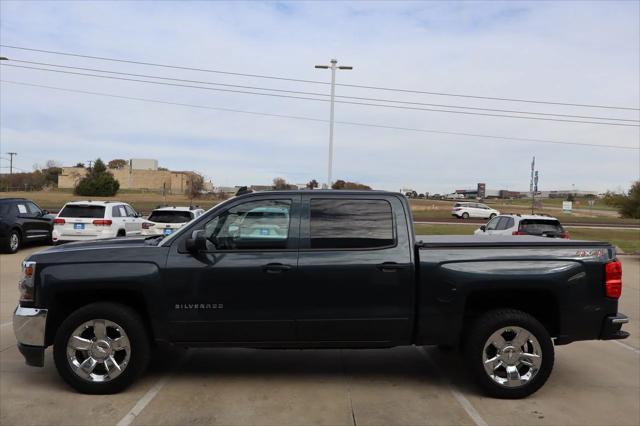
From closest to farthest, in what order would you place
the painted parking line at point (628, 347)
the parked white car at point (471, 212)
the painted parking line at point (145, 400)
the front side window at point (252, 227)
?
the painted parking line at point (145, 400)
the front side window at point (252, 227)
the painted parking line at point (628, 347)
the parked white car at point (471, 212)

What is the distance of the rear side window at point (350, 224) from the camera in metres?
4.77

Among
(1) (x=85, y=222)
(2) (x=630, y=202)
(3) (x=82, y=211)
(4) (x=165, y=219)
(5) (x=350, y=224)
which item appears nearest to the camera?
(5) (x=350, y=224)

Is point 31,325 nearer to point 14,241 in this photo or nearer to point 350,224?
point 350,224

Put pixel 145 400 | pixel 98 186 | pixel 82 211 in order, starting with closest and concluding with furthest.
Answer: pixel 145 400
pixel 82 211
pixel 98 186

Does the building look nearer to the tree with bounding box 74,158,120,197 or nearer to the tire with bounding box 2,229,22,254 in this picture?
the tree with bounding box 74,158,120,197

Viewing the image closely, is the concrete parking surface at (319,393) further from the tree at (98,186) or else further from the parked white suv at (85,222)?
the tree at (98,186)

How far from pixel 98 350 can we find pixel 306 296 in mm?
1919

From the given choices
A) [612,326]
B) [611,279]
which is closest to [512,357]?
A: [612,326]

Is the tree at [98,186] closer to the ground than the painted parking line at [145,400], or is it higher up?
higher up

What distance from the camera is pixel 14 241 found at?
51.3ft

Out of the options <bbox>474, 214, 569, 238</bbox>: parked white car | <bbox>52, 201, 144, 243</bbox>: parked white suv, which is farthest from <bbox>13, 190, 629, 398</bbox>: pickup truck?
<bbox>52, 201, 144, 243</bbox>: parked white suv

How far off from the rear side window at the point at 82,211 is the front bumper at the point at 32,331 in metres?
11.7

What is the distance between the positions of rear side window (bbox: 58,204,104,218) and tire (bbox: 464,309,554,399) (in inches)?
535

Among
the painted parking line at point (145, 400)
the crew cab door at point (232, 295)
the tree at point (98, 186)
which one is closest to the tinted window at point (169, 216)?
the painted parking line at point (145, 400)
